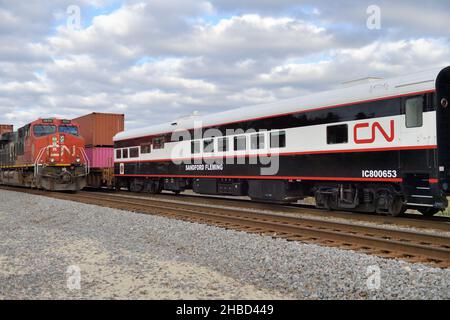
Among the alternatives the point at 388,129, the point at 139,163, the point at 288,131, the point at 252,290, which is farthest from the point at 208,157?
the point at 252,290

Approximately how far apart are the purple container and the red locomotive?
2531mm

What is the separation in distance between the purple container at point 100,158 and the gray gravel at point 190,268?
17195 millimetres

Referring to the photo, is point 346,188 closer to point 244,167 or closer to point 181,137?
point 244,167

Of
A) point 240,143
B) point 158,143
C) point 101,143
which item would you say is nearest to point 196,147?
point 240,143

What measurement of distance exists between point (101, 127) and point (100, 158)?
6.37ft

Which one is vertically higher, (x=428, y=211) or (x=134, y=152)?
(x=134, y=152)

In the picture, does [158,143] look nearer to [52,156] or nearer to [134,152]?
[134,152]

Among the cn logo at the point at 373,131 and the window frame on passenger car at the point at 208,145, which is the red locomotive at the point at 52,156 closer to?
the window frame on passenger car at the point at 208,145

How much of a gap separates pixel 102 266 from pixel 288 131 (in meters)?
8.85

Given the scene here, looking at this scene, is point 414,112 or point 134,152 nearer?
point 414,112

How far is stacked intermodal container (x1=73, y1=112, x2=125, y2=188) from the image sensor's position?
89.6 feet

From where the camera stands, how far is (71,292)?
5523mm

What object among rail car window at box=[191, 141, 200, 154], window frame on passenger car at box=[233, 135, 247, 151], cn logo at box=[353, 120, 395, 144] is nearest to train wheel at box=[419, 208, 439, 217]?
cn logo at box=[353, 120, 395, 144]

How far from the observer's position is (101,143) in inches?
1095
